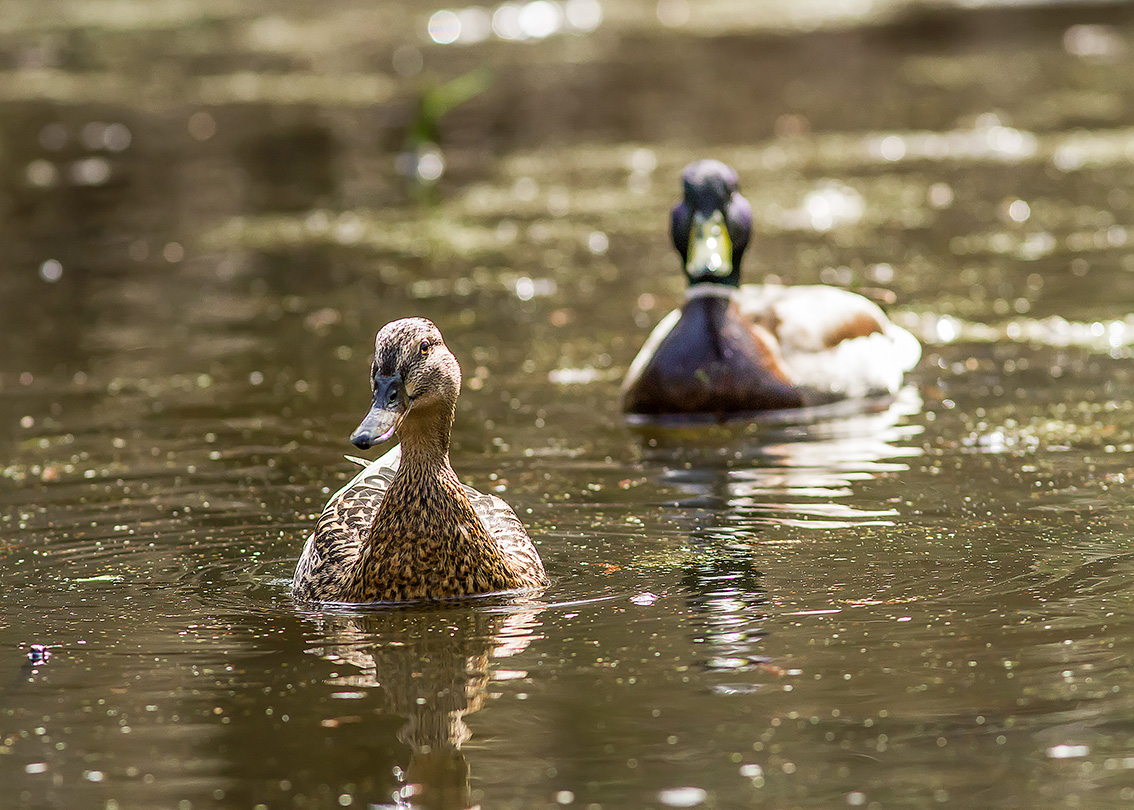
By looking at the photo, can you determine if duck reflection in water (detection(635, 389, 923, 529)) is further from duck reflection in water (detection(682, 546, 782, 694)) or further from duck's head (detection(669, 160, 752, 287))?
duck's head (detection(669, 160, 752, 287))

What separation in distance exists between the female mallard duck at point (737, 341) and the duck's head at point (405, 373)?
3681 millimetres

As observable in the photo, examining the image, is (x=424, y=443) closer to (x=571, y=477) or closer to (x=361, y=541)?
(x=361, y=541)

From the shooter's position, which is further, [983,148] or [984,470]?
[983,148]

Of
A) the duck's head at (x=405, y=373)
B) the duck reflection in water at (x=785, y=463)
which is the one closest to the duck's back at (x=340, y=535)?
the duck's head at (x=405, y=373)

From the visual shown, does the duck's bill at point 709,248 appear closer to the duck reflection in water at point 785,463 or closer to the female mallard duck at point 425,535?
the duck reflection in water at point 785,463

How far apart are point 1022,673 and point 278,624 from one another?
2.61 m

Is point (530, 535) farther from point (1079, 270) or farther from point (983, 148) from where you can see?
point (983, 148)

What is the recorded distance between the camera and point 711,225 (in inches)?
441

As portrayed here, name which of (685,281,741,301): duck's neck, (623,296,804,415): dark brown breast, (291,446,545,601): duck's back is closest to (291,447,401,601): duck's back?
(291,446,545,601): duck's back

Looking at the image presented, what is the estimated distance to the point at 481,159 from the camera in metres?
21.4

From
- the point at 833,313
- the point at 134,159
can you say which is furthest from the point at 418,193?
the point at 833,313

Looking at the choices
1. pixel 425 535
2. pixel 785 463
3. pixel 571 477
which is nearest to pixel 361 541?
pixel 425 535

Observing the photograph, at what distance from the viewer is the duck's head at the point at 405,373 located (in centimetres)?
688

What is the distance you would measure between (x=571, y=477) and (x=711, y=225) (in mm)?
2525
